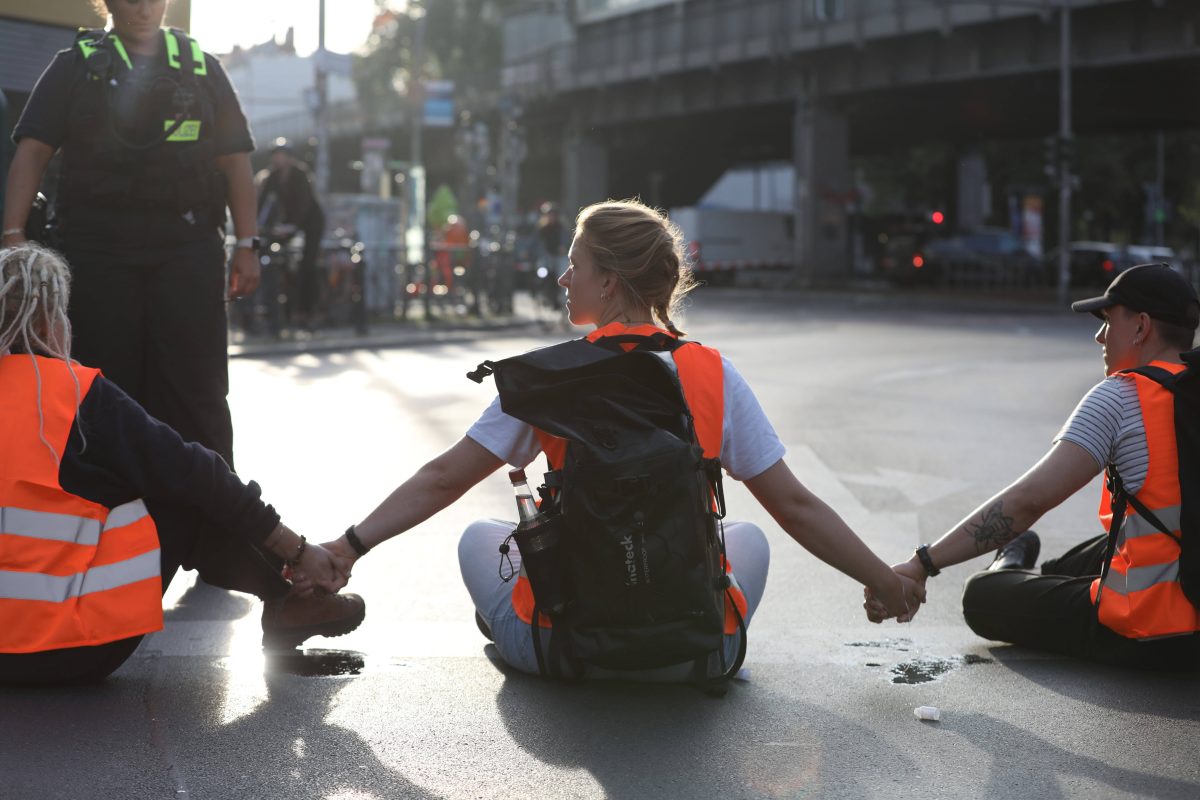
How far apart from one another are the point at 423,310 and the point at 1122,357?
20187 millimetres

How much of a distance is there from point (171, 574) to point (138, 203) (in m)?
1.39

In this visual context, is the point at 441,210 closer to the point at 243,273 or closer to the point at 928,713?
the point at 243,273

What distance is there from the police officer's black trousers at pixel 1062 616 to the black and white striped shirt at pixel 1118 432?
0.42 m

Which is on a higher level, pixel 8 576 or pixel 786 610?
pixel 8 576

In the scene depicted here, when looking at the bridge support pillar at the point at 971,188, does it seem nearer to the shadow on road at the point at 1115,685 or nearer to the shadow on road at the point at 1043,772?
the shadow on road at the point at 1115,685

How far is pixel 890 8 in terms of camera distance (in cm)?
4075

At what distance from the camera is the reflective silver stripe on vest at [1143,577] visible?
4281 millimetres

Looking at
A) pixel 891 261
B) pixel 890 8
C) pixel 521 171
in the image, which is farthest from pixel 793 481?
pixel 521 171

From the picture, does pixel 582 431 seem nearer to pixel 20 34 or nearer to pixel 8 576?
pixel 8 576

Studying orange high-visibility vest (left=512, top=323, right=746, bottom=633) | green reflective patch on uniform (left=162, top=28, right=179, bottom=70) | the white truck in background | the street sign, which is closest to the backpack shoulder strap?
orange high-visibility vest (left=512, top=323, right=746, bottom=633)

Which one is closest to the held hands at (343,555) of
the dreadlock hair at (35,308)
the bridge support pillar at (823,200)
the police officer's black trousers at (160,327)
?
the dreadlock hair at (35,308)

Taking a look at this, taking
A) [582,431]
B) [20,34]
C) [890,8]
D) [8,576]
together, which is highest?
[890,8]

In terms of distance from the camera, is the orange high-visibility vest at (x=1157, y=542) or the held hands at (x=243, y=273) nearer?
the orange high-visibility vest at (x=1157, y=542)

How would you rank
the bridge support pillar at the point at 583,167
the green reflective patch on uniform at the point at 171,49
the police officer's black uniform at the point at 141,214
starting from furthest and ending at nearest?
the bridge support pillar at the point at 583,167, the green reflective patch on uniform at the point at 171,49, the police officer's black uniform at the point at 141,214
